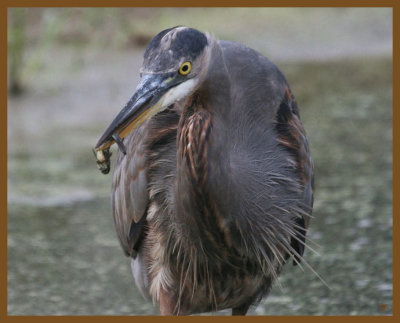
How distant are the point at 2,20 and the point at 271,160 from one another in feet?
20.1

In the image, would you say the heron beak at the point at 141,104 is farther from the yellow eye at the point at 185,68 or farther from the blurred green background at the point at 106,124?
the blurred green background at the point at 106,124

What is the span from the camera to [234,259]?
475 centimetres

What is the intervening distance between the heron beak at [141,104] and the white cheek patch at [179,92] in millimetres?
28

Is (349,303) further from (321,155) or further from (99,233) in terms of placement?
(321,155)

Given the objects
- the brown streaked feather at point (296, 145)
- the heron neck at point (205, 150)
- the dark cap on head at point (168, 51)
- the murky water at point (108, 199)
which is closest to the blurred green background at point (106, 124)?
the murky water at point (108, 199)

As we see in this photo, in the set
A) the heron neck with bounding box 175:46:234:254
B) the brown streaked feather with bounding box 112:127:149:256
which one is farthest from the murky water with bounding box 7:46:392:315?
the heron neck with bounding box 175:46:234:254

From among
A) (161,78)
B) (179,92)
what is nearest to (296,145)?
(179,92)

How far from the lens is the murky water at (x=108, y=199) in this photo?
6070mm

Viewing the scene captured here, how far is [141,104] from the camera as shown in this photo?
4027 millimetres

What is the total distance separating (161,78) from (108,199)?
413cm

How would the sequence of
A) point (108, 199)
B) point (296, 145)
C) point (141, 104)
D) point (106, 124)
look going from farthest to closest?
point (106, 124) → point (108, 199) → point (296, 145) → point (141, 104)

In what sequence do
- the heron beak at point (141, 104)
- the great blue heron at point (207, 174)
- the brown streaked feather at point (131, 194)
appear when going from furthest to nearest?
the brown streaked feather at point (131, 194) → the great blue heron at point (207, 174) → the heron beak at point (141, 104)

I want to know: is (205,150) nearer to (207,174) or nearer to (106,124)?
(207,174)

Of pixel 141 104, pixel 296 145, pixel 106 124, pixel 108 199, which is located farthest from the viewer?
pixel 106 124
